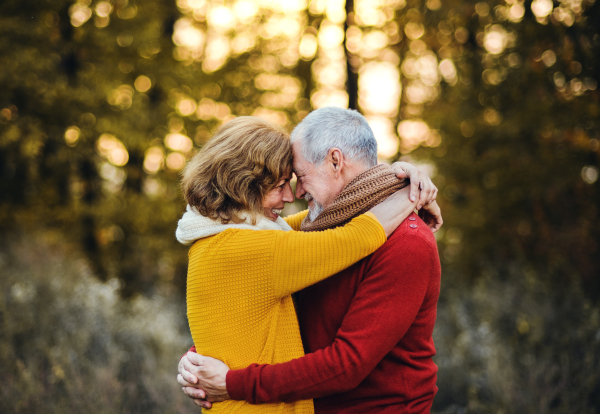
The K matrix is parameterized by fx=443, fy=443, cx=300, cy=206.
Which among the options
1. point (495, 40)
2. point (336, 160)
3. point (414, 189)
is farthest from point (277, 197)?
point (495, 40)

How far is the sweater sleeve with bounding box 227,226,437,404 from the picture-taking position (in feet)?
5.14

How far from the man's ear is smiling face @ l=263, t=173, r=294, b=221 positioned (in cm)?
21

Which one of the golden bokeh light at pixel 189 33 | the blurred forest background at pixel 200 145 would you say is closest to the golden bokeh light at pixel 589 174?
the blurred forest background at pixel 200 145

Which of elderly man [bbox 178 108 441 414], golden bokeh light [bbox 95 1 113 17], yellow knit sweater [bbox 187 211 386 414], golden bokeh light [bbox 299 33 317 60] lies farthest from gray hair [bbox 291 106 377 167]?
golden bokeh light [bbox 299 33 317 60]

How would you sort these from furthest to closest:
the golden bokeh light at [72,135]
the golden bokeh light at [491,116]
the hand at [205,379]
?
the golden bokeh light at [491,116]
the golden bokeh light at [72,135]
the hand at [205,379]

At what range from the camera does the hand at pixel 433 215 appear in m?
2.08

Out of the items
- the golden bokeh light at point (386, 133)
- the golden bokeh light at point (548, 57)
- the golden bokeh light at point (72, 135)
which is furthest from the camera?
the golden bokeh light at point (386, 133)

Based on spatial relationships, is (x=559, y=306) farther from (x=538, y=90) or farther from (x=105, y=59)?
(x=105, y=59)

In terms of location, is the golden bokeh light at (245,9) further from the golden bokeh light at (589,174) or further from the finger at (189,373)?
the finger at (189,373)

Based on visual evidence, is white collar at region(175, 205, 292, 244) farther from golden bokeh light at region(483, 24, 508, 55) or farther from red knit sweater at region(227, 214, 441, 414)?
golden bokeh light at region(483, 24, 508, 55)

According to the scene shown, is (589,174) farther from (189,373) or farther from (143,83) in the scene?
(143,83)

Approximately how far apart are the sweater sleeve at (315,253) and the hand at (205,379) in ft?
1.25

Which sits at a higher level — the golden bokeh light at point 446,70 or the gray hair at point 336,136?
the golden bokeh light at point 446,70

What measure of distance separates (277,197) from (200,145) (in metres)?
6.83
